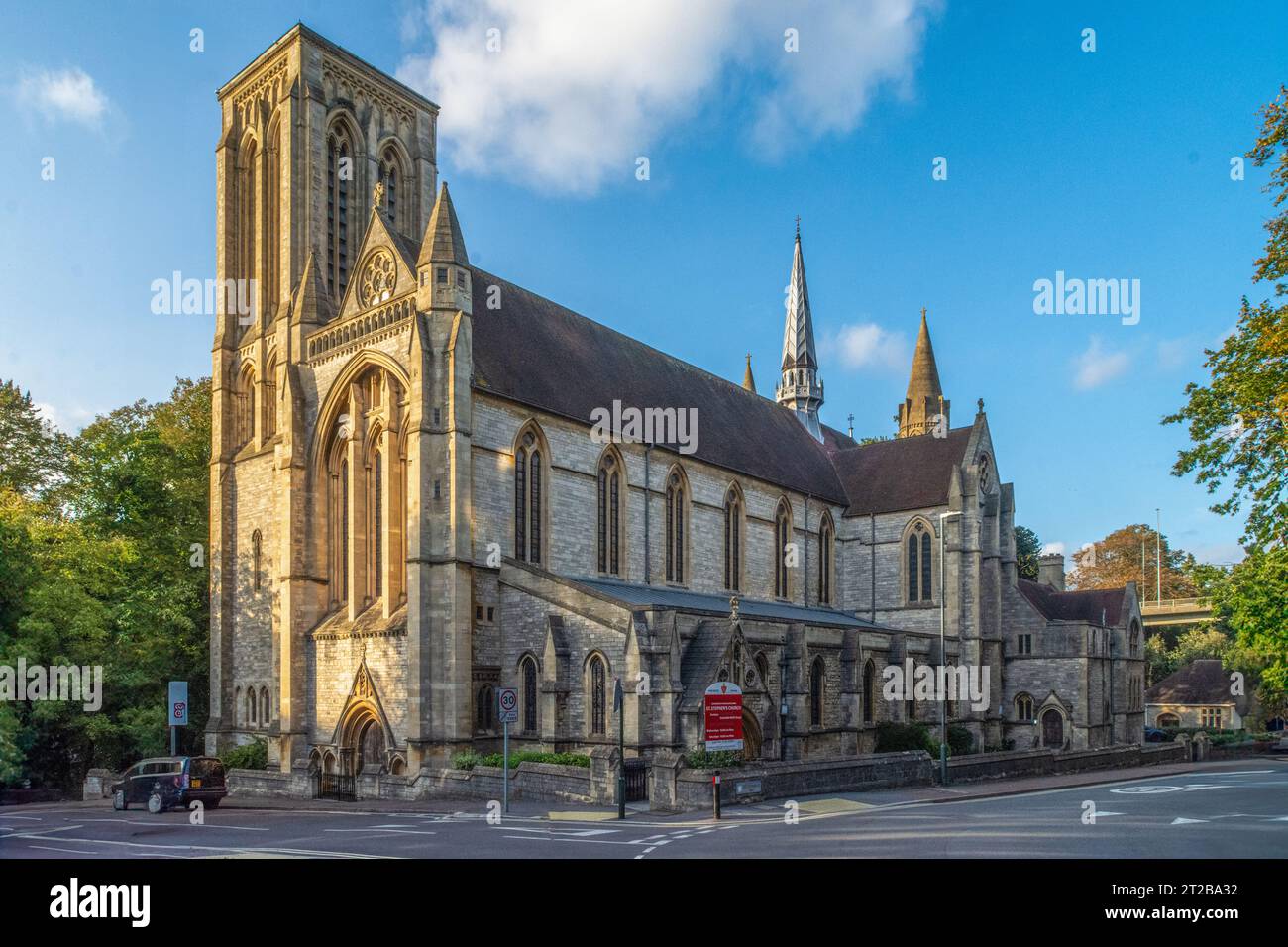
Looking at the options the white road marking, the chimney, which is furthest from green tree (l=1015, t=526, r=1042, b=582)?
the white road marking

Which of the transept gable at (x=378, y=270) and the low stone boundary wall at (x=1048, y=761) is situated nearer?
the low stone boundary wall at (x=1048, y=761)

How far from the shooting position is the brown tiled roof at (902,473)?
149 feet

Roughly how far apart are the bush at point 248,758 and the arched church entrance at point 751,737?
14946 millimetres

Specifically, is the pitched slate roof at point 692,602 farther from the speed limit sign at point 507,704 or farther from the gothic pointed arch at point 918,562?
the speed limit sign at point 507,704

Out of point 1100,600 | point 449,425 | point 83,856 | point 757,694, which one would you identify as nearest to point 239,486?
point 449,425

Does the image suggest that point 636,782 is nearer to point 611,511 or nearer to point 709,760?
A: point 709,760

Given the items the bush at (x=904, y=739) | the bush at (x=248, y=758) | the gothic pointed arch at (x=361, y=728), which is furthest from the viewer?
the bush at (x=904, y=739)

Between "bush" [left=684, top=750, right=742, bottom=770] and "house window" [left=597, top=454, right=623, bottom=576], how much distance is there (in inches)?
392

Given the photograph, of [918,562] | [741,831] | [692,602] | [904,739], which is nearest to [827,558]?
[918,562]

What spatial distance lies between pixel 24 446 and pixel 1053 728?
43729 millimetres

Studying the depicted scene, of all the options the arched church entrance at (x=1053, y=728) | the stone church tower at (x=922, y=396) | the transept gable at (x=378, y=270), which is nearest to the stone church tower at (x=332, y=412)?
the transept gable at (x=378, y=270)

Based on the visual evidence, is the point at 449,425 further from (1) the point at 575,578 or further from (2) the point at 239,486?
(2) the point at 239,486

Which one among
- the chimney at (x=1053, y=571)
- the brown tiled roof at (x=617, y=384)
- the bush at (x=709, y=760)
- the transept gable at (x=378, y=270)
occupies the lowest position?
the bush at (x=709, y=760)
